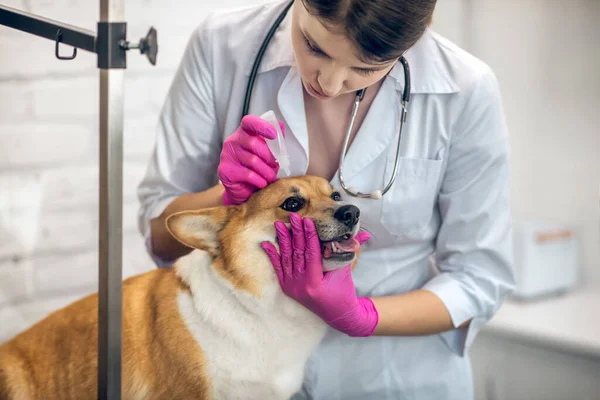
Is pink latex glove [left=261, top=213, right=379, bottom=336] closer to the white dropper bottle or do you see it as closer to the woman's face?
the white dropper bottle

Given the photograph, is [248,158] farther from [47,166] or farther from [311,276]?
[47,166]

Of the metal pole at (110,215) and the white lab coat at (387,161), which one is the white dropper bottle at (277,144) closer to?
the white lab coat at (387,161)

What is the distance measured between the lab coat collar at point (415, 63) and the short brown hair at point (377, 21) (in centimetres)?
18

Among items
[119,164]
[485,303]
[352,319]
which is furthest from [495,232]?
[119,164]

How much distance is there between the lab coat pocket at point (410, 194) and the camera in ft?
3.78

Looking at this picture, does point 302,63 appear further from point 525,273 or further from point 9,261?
point 525,273

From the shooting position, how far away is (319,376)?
119 cm

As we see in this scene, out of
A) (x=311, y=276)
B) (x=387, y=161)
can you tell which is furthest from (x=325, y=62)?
(x=311, y=276)

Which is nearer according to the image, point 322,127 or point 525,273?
point 322,127

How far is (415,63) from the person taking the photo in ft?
3.82

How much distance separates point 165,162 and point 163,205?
0.08 metres

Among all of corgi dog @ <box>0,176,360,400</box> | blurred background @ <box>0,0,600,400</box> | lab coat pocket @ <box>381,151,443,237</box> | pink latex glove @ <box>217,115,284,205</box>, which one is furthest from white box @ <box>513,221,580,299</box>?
pink latex glove @ <box>217,115,284,205</box>

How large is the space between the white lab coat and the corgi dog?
0.08 m

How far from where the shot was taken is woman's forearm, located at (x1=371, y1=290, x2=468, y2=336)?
1188mm
